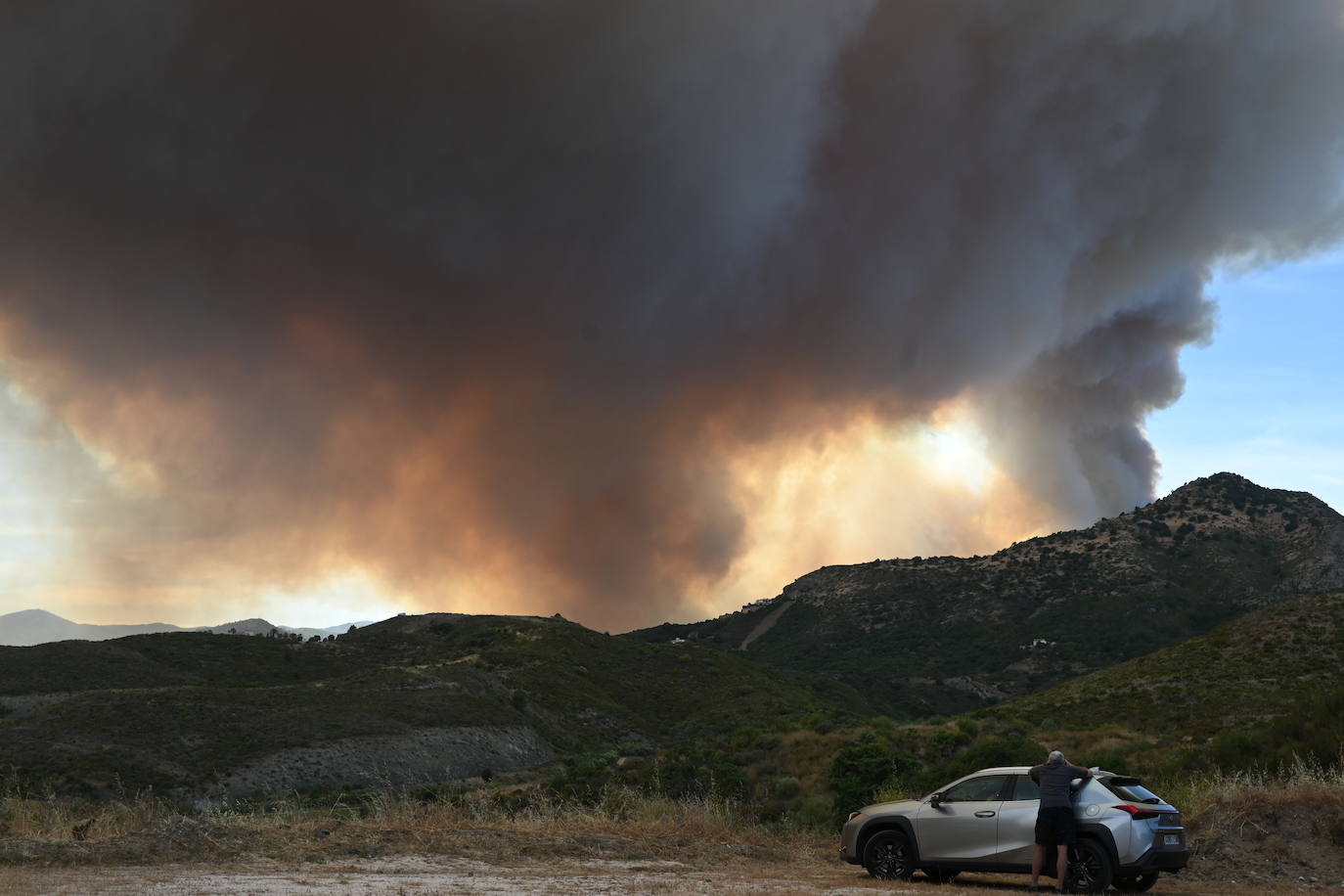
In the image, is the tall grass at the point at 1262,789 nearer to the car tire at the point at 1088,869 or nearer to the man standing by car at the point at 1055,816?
the car tire at the point at 1088,869

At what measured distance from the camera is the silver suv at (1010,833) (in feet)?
53.4

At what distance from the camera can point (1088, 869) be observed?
1656 centimetres

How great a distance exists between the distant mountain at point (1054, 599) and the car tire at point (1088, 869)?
94.8 m

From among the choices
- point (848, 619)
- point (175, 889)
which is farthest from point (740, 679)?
point (175, 889)

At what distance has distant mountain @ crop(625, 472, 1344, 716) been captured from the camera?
11488cm

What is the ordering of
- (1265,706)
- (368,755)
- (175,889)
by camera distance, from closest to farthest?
(175,889) → (1265,706) → (368,755)

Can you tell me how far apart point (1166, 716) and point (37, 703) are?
246 feet

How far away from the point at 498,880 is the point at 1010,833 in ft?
27.8

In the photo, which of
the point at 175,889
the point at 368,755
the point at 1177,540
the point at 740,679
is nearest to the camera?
the point at 175,889

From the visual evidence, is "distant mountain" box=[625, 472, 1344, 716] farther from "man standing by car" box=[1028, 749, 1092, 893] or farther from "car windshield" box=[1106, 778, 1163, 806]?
"man standing by car" box=[1028, 749, 1092, 893]

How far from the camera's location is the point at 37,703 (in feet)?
251

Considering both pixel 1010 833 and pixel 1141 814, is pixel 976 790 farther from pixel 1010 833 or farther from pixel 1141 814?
pixel 1141 814

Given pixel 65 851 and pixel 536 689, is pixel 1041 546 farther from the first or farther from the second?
pixel 65 851

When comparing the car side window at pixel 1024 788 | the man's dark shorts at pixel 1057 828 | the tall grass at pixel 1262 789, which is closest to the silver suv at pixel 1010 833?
the car side window at pixel 1024 788
